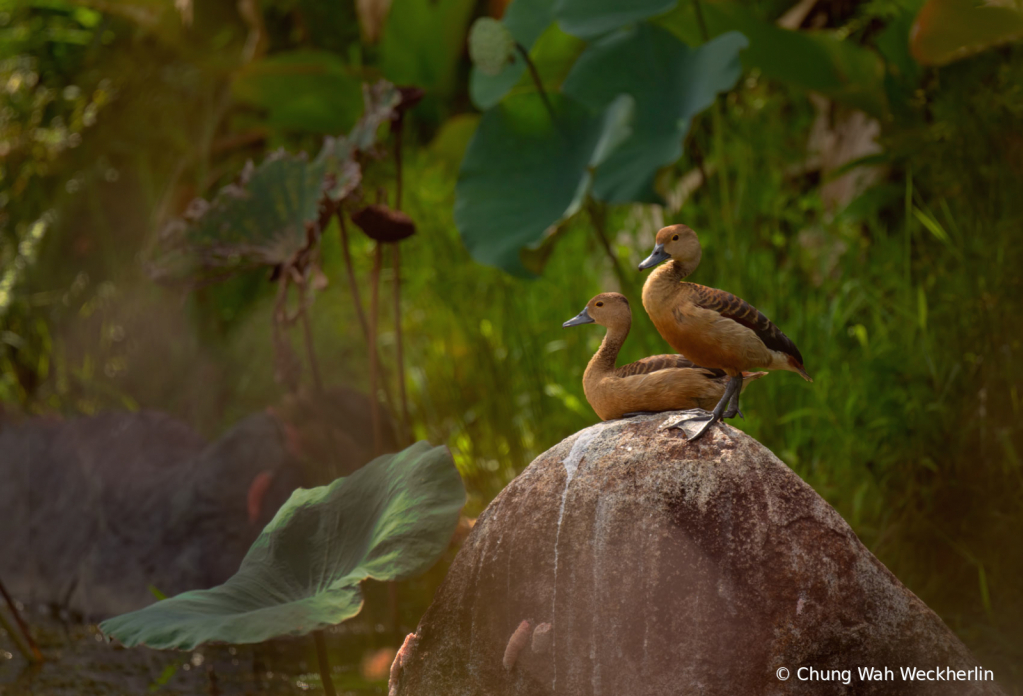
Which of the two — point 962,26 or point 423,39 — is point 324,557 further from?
point 423,39

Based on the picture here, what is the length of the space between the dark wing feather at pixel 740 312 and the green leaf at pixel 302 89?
3.31 m

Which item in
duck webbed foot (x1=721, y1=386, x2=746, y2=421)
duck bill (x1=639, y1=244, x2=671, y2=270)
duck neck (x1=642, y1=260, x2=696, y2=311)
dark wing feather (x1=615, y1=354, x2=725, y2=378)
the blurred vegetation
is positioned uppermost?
duck bill (x1=639, y1=244, x2=671, y2=270)

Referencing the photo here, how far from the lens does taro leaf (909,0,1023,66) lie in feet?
7.35

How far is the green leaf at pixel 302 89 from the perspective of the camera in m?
4.09

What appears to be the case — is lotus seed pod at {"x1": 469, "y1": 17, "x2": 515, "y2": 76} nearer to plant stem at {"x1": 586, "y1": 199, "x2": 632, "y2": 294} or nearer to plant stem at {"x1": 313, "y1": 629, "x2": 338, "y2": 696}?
plant stem at {"x1": 586, "y1": 199, "x2": 632, "y2": 294}

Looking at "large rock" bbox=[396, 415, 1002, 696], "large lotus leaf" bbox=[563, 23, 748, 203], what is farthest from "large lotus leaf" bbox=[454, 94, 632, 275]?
"large rock" bbox=[396, 415, 1002, 696]

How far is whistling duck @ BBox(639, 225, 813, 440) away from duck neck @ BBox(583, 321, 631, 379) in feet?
0.45

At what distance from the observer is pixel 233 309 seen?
4480 mm

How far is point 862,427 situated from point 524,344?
1.16 m

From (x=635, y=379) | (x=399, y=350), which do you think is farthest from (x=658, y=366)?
(x=399, y=350)

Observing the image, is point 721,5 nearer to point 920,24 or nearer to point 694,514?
point 920,24

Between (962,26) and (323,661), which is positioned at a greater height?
(962,26)

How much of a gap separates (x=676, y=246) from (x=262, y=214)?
1309 mm

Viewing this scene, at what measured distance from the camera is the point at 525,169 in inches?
101
